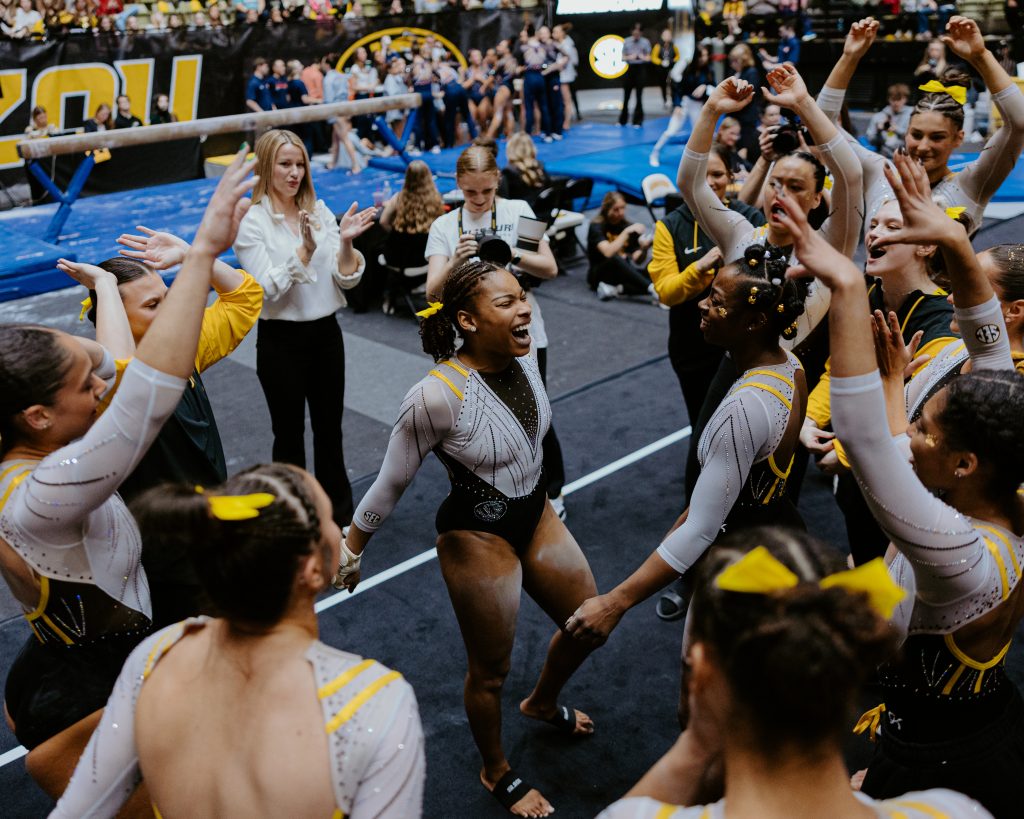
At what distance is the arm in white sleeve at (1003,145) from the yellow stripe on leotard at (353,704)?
3.10m

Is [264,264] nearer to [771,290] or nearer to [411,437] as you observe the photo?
[411,437]

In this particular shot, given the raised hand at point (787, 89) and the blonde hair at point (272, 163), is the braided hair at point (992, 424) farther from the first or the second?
the blonde hair at point (272, 163)

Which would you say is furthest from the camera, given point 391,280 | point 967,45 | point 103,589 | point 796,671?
point 391,280

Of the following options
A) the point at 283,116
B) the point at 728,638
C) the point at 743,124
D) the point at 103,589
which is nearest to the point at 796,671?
the point at 728,638

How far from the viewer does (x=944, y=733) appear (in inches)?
71.6

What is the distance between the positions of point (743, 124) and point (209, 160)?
7.49 metres

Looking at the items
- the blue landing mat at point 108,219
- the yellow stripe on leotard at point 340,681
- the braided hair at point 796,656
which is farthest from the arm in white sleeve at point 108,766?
the blue landing mat at point 108,219

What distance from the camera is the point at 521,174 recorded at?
786cm

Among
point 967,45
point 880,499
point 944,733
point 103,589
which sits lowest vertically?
point 944,733

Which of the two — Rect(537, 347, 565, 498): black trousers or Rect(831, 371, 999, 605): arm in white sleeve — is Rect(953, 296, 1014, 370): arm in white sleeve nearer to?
Rect(831, 371, 999, 605): arm in white sleeve

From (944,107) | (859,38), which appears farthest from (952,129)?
(859,38)

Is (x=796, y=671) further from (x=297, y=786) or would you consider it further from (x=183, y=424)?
(x=183, y=424)

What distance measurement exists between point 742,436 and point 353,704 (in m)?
1.34

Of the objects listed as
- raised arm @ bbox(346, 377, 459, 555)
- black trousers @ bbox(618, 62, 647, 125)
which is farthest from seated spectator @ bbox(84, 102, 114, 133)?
raised arm @ bbox(346, 377, 459, 555)
